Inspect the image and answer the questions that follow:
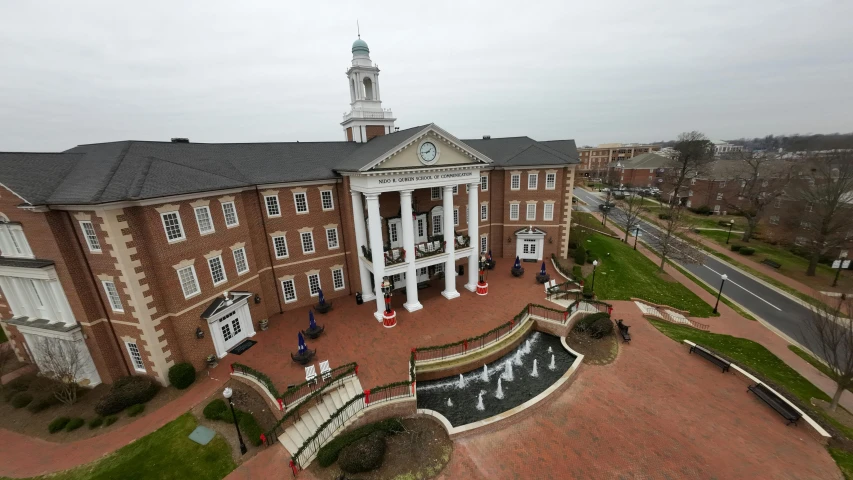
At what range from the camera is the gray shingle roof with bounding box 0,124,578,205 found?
14758 millimetres

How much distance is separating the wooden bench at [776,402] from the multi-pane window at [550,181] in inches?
798

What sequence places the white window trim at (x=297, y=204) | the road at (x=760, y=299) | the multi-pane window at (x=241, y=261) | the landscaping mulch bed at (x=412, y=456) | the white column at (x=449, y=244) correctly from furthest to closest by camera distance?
the road at (x=760, y=299)
the white column at (x=449, y=244)
the white window trim at (x=297, y=204)
the multi-pane window at (x=241, y=261)
the landscaping mulch bed at (x=412, y=456)

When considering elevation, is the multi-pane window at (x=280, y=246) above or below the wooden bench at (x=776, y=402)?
above

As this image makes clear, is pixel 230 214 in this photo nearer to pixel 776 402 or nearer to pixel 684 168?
pixel 776 402

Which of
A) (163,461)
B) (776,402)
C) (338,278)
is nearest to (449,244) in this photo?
→ (338,278)

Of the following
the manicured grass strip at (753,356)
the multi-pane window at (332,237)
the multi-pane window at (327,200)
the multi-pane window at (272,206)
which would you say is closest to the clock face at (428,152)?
the multi-pane window at (327,200)

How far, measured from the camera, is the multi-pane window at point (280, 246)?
894 inches

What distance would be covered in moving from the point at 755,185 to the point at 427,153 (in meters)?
61.1

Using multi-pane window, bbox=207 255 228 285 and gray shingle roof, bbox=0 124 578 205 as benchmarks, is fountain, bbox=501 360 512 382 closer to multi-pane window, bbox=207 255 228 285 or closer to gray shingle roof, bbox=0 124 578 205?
gray shingle roof, bbox=0 124 578 205

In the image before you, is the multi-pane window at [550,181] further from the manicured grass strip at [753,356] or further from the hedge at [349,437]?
the hedge at [349,437]

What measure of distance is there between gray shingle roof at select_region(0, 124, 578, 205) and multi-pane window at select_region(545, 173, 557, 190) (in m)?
15.8

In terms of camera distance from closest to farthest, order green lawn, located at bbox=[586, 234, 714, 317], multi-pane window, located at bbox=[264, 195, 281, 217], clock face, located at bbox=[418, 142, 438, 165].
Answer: clock face, located at bbox=[418, 142, 438, 165] < multi-pane window, located at bbox=[264, 195, 281, 217] < green lawn, located at bbox=[586, 234, 714, 317]

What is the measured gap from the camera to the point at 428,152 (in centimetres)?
2138

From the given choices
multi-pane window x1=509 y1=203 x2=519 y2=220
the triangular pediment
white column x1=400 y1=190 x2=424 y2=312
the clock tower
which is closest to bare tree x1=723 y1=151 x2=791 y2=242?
multi-pane window x1=509 y1=203 x2=519 y2=220
